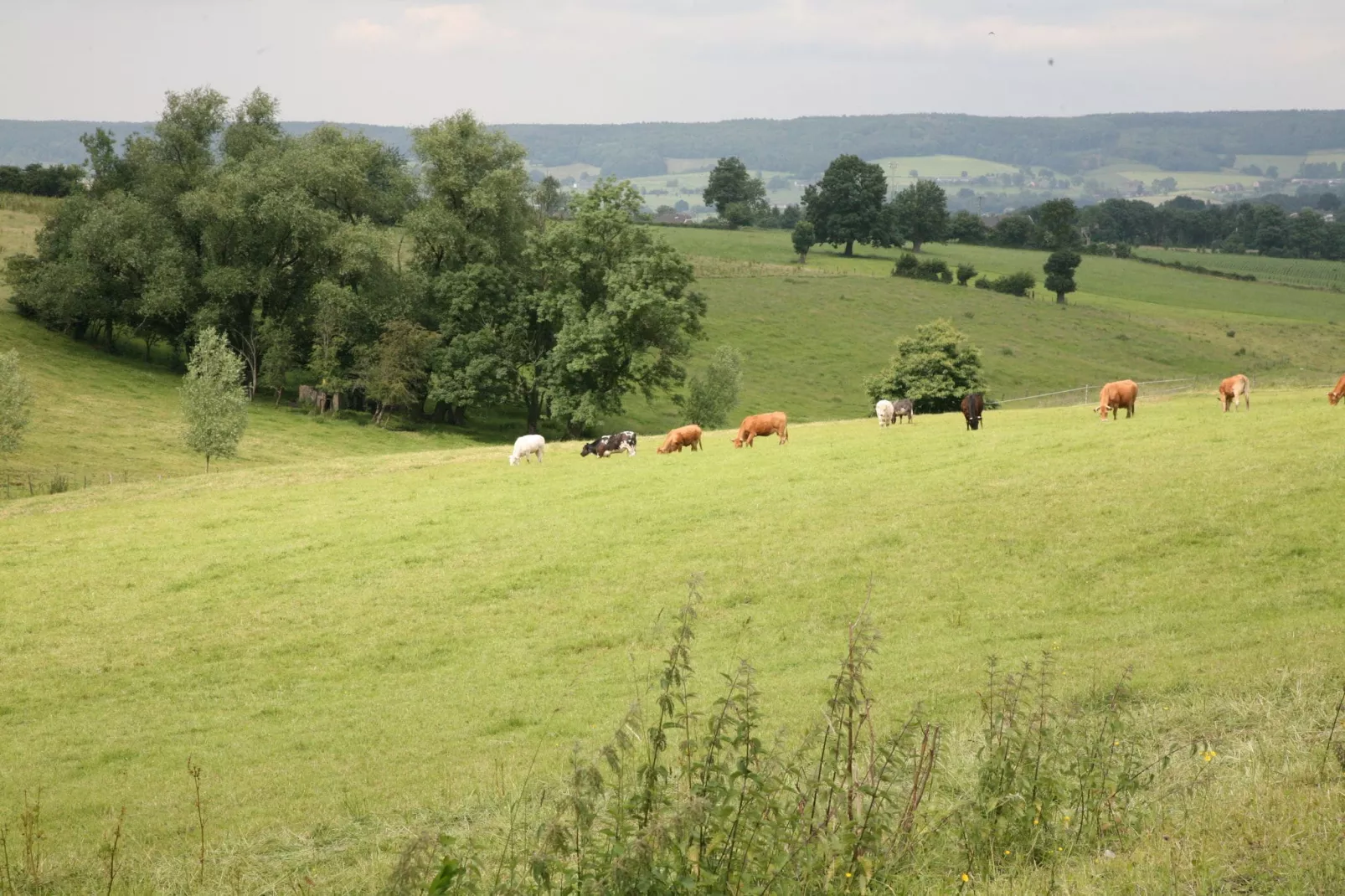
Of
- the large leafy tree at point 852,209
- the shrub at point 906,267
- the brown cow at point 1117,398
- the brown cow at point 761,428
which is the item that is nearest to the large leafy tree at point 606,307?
the brown cow at point 761,428

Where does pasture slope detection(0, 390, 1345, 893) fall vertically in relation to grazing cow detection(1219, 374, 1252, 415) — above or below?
below

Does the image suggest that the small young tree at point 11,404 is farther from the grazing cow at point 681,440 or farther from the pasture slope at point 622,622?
the grazing cow at point 681,440

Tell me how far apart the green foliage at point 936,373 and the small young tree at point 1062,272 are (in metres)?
62.8

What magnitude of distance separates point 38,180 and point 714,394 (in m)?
78.0

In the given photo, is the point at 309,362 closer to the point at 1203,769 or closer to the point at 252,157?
the point at 252,157

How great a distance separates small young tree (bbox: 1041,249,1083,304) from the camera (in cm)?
12175

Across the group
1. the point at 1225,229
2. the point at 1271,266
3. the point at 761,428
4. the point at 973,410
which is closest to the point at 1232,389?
the point at 973,410

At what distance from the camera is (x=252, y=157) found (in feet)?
229

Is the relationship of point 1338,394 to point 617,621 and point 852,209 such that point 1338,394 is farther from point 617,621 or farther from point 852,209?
point 852,209

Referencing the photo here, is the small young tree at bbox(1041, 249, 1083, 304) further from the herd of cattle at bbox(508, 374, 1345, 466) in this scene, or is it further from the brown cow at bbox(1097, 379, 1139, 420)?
the brown cow at bbox(1097, 379, 1139, 420)

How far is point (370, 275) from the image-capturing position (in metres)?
68.3

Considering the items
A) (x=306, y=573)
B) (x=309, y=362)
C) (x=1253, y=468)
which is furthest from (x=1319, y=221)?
(x=306, y=573)

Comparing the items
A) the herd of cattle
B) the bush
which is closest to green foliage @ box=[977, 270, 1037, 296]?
the bush

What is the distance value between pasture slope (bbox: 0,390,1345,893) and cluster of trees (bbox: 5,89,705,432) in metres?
31.8
